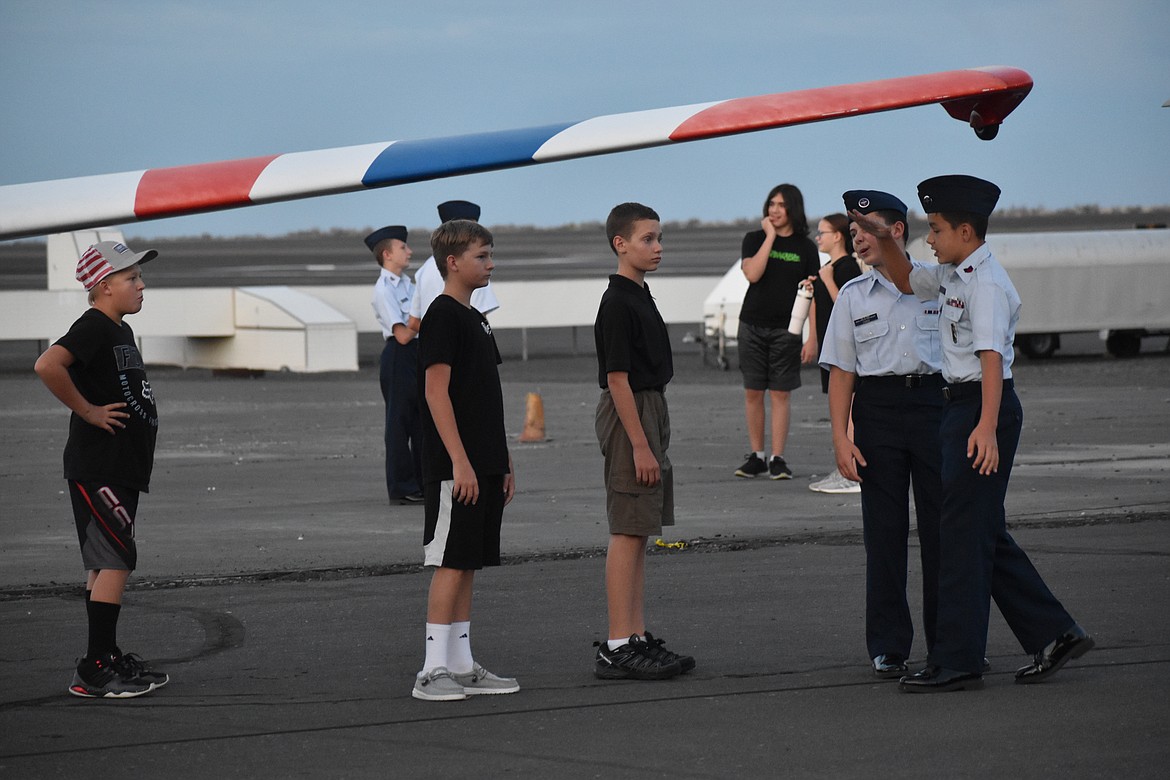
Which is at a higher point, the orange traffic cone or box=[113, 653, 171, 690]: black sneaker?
the orange traffic cone

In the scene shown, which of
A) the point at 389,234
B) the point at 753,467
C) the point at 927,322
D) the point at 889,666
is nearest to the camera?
the point at 889,666

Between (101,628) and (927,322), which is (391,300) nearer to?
(101,628)

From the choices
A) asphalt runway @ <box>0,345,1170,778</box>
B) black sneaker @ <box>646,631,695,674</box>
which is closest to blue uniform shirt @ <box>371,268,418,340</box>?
asphalt runway @ <box>0,345,1170,778</box>

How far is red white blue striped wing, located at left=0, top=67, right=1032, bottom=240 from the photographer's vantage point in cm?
509

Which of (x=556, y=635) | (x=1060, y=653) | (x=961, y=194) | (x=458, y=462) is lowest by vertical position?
(x=556, y=635)

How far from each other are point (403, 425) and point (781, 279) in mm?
3069

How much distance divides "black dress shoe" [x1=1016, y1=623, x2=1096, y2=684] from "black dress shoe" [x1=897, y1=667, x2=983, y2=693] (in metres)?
0.26

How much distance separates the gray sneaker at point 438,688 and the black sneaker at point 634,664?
586mm

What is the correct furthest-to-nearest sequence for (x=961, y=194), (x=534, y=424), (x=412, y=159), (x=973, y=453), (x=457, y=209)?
1. (x=534, y=424)
2. (x=457, y=209)
3. (x=961, y=194)
4. (x=973, y=453)
5. (x=412, y=159)

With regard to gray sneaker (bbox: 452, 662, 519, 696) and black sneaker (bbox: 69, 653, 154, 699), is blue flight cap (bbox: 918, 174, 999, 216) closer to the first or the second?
gray sneaker (bbox: 452, 662, 519, 696)

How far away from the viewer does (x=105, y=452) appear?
20.2ft

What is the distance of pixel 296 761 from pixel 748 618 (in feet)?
8.82

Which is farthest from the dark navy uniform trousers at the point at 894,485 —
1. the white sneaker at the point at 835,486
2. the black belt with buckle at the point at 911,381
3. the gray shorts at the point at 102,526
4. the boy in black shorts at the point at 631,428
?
the white sneaker at the point at 835,486

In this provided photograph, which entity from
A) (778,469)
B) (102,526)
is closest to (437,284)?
(778,469)
